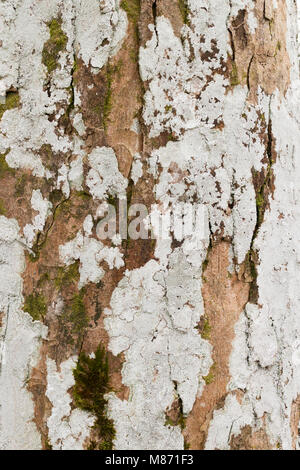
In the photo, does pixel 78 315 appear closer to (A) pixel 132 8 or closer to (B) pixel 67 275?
(B) pixel 67 275

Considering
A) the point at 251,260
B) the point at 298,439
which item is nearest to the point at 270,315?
the point at 251,260

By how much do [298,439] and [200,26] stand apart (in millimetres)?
1221

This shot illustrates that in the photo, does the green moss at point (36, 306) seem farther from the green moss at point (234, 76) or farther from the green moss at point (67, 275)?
the green moss at point (234, 76)

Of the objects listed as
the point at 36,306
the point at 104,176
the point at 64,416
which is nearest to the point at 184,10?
the point at 104,176

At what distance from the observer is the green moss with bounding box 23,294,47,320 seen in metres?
1.25

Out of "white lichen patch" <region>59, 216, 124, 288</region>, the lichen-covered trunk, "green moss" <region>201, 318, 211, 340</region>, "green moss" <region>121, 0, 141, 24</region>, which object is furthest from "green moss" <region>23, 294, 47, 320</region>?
"green moss" <region>121, 0, 141, 24</region>

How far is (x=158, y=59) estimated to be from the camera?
4.00 ft

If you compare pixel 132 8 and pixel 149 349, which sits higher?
pixel 132 8

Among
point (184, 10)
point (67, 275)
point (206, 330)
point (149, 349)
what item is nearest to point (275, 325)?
point (206, 330)

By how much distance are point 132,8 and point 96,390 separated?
38.7 inches

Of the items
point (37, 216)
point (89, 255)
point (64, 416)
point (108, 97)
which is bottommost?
point (64, 416)

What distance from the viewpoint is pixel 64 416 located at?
4.01 feet

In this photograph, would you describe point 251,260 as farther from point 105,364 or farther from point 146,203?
point 105,364

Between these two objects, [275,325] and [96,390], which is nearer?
[96,390]
